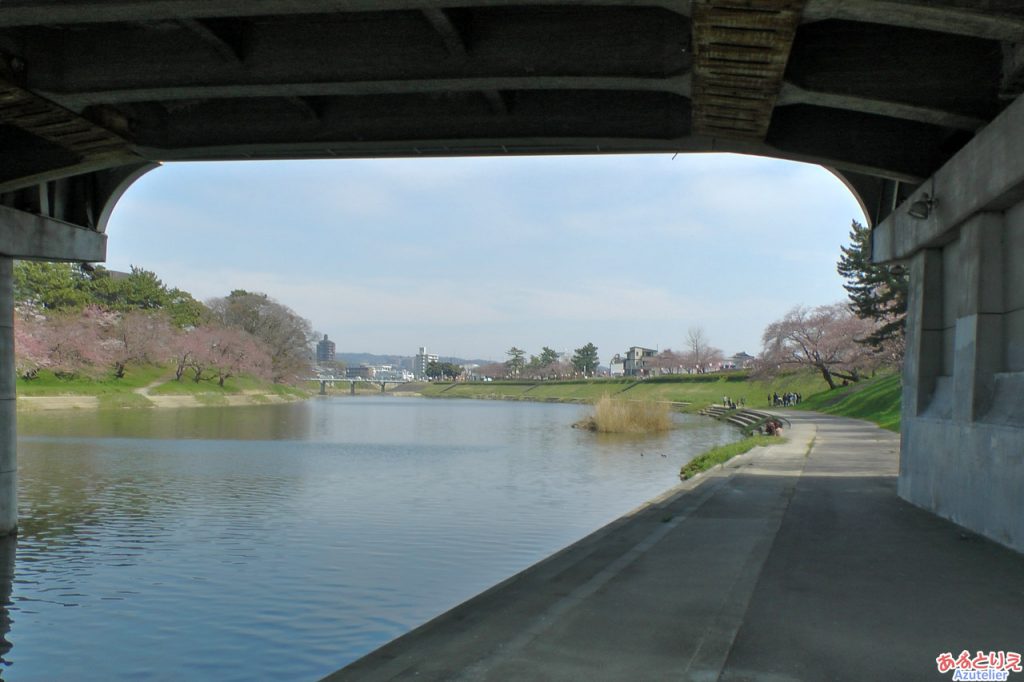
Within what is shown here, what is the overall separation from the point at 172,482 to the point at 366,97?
45.5 feet

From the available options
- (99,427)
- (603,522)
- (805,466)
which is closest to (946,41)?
(603,522)

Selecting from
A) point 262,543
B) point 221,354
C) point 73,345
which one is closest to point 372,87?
point 262,543

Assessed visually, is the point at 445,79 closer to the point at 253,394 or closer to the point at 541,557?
the point at 541,557

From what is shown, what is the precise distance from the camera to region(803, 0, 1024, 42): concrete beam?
7691mm

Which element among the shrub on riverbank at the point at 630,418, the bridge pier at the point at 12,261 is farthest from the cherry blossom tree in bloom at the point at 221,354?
the bridge pier at the point at 12,261

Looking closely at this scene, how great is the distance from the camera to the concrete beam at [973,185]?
9.20 m

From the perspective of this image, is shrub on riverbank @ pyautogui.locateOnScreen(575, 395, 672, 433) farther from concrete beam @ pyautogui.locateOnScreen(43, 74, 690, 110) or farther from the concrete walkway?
concrete beam @ pyautogui.locateOnScreen(43, 74, 690, 110)

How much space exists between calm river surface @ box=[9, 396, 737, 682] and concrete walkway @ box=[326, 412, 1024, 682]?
223 centimetres

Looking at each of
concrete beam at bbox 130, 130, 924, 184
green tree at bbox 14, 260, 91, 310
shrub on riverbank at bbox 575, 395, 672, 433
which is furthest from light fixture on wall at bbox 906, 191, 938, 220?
green tree at bbox 14, 260, 91, 310

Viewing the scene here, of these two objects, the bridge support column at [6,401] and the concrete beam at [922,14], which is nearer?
the concrete beam at [922,14]

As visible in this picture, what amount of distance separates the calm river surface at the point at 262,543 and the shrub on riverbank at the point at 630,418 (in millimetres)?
12377

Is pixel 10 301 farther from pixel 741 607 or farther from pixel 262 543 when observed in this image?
pixel 741 607

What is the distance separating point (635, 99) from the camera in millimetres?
12086

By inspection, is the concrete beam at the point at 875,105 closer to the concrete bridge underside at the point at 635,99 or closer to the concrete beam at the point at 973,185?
the concrete bridge underside at the point at 635,99
